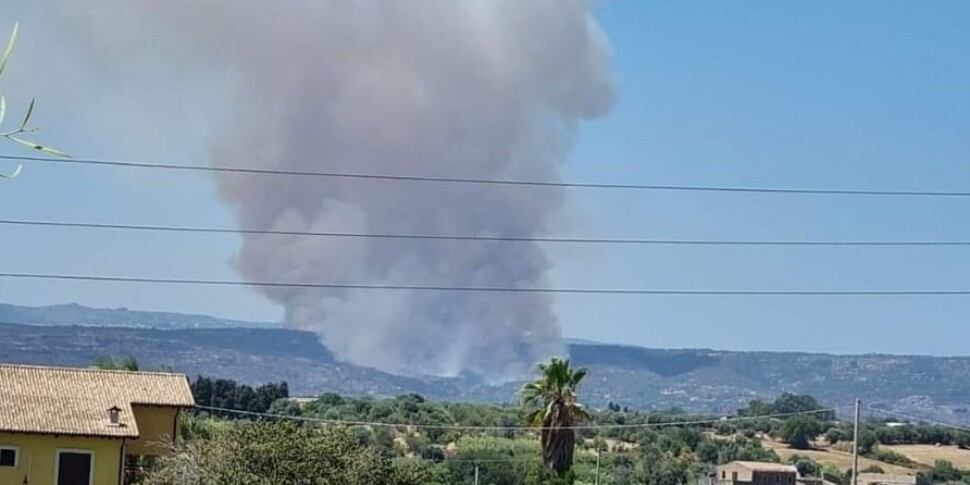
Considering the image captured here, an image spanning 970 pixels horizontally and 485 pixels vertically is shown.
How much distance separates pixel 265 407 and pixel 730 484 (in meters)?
40.9

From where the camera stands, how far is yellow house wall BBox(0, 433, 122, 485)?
55.0m

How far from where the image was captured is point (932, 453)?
132m

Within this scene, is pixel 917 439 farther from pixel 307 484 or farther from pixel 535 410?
pixel 307 484

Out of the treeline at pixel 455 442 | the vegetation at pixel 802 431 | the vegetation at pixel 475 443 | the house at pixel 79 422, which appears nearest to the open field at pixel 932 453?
the treeline at pixel 455 442

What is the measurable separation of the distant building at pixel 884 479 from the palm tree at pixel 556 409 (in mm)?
29543

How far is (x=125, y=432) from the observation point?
56.0 meters

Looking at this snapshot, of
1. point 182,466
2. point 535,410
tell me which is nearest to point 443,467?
point 535,410

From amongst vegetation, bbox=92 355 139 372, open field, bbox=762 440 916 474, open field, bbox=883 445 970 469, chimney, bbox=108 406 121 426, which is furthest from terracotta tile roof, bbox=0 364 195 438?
open field, bbox=883 445 970 469

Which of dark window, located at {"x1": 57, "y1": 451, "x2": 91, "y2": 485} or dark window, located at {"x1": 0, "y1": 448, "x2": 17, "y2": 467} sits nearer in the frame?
dark window, located at {"x1": 0, "y1": 448, "x2": 17, "y2": 467}

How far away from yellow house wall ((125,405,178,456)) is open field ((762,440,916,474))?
6517 centimetres

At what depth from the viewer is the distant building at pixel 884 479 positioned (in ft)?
321

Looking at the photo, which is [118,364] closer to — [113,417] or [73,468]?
[113,417]

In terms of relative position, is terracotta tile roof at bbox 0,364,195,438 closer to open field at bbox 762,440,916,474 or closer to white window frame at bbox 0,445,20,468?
white window frame at bbox 0,445,20,468

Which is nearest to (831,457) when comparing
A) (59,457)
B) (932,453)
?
(932,453)
